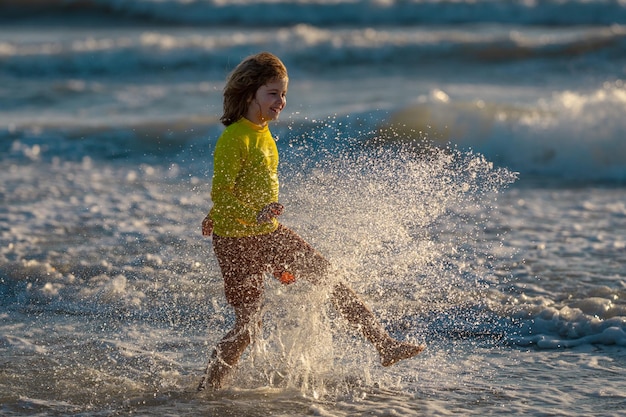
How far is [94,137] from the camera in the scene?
12289 mm

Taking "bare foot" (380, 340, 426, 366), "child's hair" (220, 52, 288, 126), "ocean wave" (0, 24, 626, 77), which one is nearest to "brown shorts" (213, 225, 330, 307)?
"bare foot" (380, 340, 426, 366)

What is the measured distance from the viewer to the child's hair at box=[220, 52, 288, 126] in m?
4.38

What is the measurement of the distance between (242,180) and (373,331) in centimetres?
92

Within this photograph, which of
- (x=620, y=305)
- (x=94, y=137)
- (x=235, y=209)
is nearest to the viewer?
(x=235, y=209)

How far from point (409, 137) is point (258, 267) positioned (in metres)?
8.02

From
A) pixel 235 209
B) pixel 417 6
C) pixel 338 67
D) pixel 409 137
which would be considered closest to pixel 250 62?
pixel 235 209

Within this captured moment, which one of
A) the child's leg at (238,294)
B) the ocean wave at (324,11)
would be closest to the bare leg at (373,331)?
the child's leg at (238,294)

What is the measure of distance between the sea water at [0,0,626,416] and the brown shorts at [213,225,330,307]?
211 mm

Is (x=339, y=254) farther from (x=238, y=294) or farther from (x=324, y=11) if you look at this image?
(x=324, y=11)

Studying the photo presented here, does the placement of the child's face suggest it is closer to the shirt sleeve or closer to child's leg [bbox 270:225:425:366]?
the shirt sleeve

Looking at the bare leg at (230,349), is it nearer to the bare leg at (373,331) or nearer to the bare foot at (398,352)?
the bare leg at (373,331)

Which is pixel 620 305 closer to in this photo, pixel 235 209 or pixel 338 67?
pixel 235 209

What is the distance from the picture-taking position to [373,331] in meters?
4.54

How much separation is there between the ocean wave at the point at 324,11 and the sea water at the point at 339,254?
8.70 m
